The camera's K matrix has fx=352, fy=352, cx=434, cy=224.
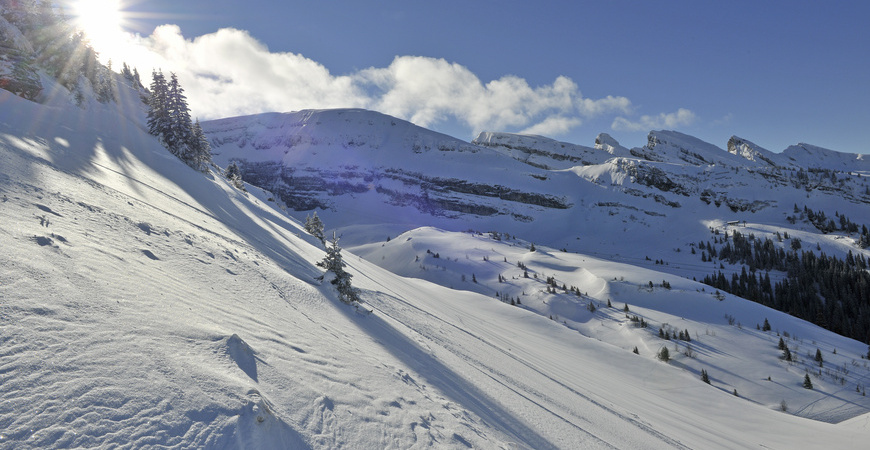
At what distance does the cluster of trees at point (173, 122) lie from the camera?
26641mm

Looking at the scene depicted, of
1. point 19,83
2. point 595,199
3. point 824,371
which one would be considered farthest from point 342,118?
point 824,371

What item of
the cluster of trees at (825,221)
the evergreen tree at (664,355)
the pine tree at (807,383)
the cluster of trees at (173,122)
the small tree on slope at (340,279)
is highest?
the cluster of trees at (173,122)

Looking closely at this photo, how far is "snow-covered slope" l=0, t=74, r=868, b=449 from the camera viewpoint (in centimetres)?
236

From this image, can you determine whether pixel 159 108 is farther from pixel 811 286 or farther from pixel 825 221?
pixel 825 221

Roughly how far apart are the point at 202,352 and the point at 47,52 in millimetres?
33009

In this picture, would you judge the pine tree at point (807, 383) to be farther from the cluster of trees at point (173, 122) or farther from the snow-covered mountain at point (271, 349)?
the cluster of trees at point (173, 122)

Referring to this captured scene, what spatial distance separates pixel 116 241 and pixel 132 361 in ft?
11.4

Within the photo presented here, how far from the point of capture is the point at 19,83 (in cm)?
1553

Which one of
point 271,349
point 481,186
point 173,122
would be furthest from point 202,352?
point 481,186

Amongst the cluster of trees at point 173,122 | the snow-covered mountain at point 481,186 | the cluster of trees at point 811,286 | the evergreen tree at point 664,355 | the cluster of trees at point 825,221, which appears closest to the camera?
the evergreen tree at point 664,355

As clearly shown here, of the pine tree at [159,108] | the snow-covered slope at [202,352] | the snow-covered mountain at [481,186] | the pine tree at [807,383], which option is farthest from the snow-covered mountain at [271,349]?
the snow-covered mountain at [481,186]

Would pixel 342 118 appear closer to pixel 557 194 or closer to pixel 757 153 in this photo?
pixel 557 194

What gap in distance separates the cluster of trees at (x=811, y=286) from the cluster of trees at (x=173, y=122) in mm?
70636

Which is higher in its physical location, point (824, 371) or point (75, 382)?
point (75, 382)
